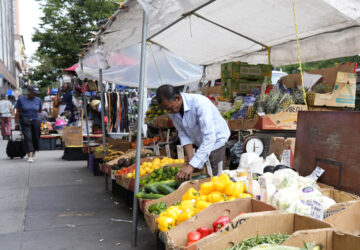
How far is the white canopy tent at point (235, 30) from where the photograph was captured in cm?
435

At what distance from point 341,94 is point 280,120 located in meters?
1.29

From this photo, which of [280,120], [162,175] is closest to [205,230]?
[162,175]

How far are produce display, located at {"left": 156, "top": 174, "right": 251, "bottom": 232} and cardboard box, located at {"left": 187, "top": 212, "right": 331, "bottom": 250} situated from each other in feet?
2.30

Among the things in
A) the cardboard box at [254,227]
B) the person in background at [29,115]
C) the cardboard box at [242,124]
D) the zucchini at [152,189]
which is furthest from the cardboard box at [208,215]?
the person in background at [29,115]

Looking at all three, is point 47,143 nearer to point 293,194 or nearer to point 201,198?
point 201,198

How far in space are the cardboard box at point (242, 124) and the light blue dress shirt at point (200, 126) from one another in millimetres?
1384

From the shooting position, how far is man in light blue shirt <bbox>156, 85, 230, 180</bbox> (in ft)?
12.5

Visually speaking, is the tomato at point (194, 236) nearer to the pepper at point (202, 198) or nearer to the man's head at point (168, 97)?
the pepper at point (202, 198)

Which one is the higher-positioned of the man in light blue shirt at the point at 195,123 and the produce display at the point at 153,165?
the man in light blue shirt at the point at 195,123

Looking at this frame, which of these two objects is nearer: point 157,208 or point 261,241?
point 261,241

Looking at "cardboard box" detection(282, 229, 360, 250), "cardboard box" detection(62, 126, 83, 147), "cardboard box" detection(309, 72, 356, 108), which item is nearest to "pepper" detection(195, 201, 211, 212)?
"cardboard box" detection(282, 229, 360, 250)

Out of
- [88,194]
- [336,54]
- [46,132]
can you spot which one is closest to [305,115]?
[336,54]

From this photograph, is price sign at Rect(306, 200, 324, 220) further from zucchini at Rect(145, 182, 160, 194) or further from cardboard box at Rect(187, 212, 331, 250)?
zucchini at Rect(145, 182, 160, 194)

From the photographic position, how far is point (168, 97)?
12.3 feet
